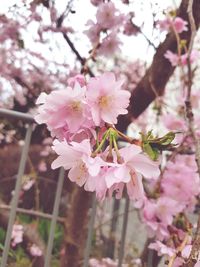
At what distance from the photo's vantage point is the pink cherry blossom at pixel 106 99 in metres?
0.79

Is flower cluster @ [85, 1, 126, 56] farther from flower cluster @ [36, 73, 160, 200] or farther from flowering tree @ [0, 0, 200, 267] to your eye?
flower cluster @ [36, 73, 160, 200]

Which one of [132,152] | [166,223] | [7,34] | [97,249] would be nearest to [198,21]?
[166,223]

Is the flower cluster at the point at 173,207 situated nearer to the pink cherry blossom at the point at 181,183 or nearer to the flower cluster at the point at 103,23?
the pink cherry blossom at the point at 181,183

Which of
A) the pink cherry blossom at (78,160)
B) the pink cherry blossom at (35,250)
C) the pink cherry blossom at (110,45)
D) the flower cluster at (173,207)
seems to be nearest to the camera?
the pink cherry blossom at (78,160)

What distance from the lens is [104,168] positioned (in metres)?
0.71

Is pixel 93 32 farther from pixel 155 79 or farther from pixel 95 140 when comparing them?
pixel 95 140

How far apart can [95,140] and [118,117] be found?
1.14 meters

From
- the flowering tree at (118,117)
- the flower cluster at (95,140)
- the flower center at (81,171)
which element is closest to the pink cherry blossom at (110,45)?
the flowering tree at (118,117)

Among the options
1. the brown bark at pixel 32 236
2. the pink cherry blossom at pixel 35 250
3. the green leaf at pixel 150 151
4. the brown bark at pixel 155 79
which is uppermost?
the brown bark at pixel 155 79

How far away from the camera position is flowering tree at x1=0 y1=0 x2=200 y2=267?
0.72m

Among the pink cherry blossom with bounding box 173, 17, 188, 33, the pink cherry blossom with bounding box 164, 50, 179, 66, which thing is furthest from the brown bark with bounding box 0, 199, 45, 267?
the pink cherry blossom with bounding box 173, 17, 188, 33

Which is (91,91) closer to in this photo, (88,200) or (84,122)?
(84,122)

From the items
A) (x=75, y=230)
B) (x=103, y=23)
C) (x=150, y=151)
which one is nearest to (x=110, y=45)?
(x=103, y=23)

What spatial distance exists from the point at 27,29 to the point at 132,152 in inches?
84.7
